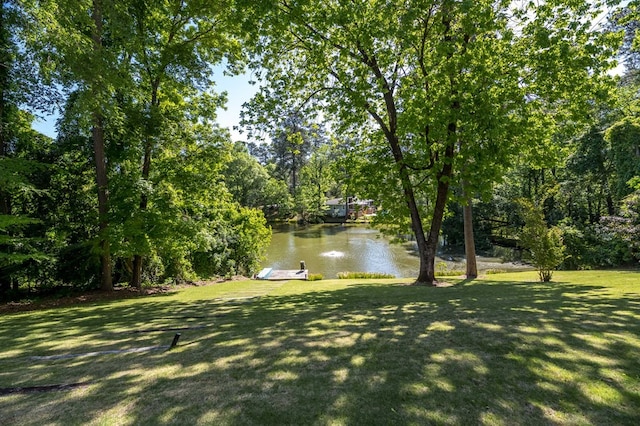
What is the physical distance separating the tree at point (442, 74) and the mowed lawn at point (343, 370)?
16.6 ft

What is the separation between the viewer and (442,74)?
890 cm

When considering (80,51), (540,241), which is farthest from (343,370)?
(540,241)

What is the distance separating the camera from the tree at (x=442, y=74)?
8383 mm

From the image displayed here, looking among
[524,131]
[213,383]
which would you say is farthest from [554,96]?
[213,383]

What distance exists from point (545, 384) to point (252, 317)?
14.4 feet

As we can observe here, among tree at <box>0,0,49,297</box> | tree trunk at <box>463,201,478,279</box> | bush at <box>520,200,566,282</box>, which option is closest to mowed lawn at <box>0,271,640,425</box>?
tree at <box>0,0,49,297</box>

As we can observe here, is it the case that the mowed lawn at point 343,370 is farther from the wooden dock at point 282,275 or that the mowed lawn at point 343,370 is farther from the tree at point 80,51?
the wooden dock at point 282,275

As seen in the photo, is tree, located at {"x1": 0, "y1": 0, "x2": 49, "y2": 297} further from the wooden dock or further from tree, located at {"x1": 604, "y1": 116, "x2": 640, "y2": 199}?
tree, located at {"x1": 604, "y1": 116, "x2": 640, "y2": 199}

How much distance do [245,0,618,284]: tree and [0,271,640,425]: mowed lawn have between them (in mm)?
5069

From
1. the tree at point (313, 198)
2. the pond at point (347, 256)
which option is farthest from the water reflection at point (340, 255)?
the tree at point (313, 198)

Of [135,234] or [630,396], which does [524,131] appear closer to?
[630,396]

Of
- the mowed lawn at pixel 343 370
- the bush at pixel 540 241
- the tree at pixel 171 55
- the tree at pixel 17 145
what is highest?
the tree at pixel 171 55

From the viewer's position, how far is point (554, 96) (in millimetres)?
9070

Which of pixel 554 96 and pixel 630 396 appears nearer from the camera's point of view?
pixel 630 396
